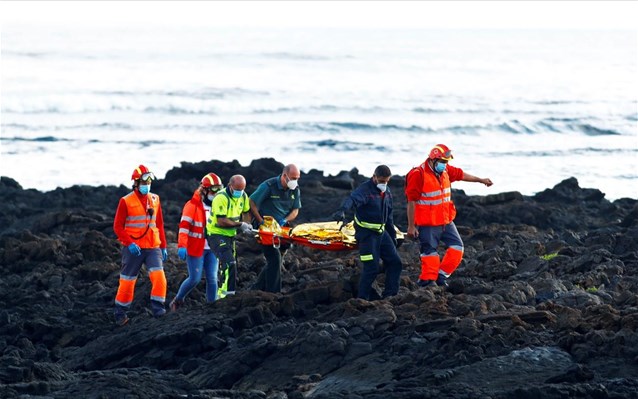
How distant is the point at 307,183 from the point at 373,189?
13.8 metres

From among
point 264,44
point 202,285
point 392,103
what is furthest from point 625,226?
point 264,44

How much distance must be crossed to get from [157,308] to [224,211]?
1.42 meters

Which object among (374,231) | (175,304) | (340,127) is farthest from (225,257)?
(340,127)

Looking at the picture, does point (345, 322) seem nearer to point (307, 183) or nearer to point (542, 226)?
point (542, 226)

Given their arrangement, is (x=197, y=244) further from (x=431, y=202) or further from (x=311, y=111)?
(x=311, y=111)

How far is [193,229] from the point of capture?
1719 cm

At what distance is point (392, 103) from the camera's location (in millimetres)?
69188

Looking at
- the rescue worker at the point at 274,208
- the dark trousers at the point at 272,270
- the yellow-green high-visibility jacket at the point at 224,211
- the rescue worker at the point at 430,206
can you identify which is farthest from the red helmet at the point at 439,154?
the yellow-green high-visibility jacket at the point at 224,211

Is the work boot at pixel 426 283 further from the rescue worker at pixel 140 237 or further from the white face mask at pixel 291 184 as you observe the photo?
the rescue worker at pixel 140 237

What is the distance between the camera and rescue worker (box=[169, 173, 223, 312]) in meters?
17.2

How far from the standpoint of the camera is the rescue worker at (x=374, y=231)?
16156 mm

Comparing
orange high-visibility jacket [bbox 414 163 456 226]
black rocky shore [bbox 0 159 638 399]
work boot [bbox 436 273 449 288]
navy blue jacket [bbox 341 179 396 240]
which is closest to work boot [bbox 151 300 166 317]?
black rocky shore [bbox 0 159 638 399]

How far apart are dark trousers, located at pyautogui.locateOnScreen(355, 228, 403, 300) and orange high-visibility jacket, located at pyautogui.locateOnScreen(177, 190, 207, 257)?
80.2 inches

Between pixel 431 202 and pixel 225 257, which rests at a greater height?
pixel 431 202
